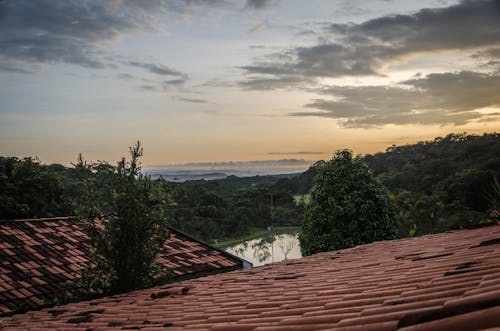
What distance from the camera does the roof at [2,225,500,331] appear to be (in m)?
1.58

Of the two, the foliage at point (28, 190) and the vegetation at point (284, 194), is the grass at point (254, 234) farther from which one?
the foliage at point (28, 190)

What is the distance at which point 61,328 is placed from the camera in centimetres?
448

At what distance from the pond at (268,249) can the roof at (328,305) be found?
36.1 m

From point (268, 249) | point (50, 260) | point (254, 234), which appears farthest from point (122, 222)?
point (254, 234)

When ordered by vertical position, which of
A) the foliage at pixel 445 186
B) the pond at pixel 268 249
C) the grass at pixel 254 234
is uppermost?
the foliage at pixel 445 186

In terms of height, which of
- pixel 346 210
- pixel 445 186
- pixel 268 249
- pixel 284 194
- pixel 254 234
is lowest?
pixel 268 249

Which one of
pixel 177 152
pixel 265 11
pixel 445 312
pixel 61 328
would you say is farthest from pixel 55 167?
pixel 445 312

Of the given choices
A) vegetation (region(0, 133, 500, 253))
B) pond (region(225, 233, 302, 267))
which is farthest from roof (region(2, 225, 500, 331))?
pond (region(225, 233, 302, 267))

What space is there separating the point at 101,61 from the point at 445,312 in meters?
18.6

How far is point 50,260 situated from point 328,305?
1020 centimetres

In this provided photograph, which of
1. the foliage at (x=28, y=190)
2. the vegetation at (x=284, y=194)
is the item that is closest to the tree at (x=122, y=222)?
the vegetation at (x=284, y=194)

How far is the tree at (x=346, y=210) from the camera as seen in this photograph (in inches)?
589

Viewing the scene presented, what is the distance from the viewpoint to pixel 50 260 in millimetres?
10945

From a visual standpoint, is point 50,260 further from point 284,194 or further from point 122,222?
point 284,194
